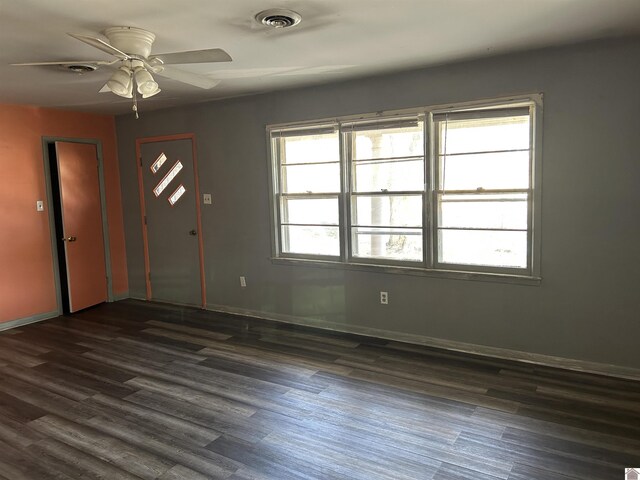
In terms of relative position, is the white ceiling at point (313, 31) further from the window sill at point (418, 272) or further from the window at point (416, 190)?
the window sill at point (418, 272)

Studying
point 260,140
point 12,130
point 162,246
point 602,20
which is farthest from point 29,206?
point 602,20

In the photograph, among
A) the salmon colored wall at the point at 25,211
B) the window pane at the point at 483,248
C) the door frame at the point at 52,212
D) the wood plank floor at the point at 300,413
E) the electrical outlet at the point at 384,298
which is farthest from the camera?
the door frame at the point at 52,212

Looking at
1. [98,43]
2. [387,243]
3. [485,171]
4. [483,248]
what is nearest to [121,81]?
[98,43]

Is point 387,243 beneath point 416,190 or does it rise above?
beneath

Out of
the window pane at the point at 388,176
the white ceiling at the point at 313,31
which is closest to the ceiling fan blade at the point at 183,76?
the white ceiling at the point at 313,31

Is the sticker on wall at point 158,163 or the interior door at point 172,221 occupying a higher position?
the sticker on wall at point 158,163

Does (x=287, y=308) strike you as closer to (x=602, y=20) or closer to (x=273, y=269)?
(x=273, y=269)

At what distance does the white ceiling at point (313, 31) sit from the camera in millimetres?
2453

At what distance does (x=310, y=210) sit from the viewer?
4684 millimetres

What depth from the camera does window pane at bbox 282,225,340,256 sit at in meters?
4.57

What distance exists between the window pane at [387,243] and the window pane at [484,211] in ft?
1.02

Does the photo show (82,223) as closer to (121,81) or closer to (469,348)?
(121,81)

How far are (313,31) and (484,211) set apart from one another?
1972 mm

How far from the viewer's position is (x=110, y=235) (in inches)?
234
